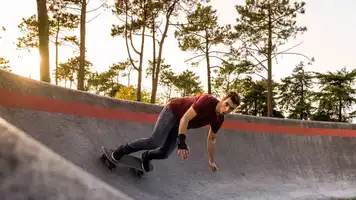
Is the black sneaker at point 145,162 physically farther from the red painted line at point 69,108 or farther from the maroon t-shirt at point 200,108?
the red painted line at point 69,108

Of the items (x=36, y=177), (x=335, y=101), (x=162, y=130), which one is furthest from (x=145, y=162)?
(x=335, y=101)

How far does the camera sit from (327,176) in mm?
10391

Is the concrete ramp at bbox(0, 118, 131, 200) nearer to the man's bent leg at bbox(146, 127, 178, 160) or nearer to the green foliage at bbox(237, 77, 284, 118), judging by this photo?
the man's bent leg at bbox(146, 127, 178, 160)

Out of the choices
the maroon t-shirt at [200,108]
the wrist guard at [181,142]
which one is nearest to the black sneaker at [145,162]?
the maroon t-shirt at [200,108]

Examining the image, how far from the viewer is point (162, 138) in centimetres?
531

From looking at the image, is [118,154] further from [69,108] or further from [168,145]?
[69,108]

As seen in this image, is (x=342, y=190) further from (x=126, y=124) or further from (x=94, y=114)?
(x=94, y=114)

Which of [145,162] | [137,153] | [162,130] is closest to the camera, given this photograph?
[162,130]

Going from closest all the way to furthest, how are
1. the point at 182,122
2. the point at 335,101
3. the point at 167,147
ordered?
the point at 182,122, the point at 167,147, the point at 335,101

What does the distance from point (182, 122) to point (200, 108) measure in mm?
290

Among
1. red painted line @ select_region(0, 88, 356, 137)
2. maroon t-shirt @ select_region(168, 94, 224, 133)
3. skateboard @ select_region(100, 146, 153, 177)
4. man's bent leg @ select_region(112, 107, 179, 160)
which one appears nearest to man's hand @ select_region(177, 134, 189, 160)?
maroon t-shirt @ select_region(168, 94, 224, 133)

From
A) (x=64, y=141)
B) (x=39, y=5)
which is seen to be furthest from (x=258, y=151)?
(x=39, y=5)

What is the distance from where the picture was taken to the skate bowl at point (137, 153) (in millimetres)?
3396

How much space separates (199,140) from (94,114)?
2.77 metres
